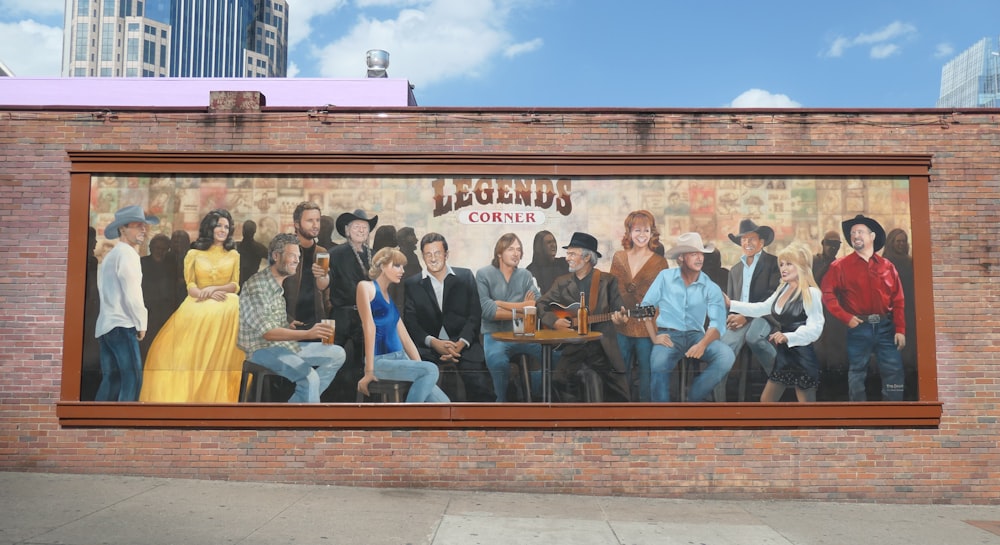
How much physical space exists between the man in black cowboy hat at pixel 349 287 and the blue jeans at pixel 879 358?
601 cm

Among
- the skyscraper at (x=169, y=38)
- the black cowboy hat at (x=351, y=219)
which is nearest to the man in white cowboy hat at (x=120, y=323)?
the black cowboy hat at (x=351, y=219)

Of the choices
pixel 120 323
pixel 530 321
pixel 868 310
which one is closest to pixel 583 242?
pixel 530 321

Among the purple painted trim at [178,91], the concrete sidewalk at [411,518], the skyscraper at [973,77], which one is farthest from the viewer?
the skyscraper at [973,77]

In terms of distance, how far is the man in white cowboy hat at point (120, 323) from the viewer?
9156mm

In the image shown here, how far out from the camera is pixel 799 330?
9234mm

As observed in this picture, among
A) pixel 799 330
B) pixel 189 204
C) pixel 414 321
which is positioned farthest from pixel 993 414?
pixel 189 204

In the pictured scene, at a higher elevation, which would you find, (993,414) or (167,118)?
(167,118)

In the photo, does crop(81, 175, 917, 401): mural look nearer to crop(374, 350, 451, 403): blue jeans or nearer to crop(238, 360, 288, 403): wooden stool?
crop(374, 350, 451, 403): blue jeans

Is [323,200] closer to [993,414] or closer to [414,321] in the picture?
[414,321]

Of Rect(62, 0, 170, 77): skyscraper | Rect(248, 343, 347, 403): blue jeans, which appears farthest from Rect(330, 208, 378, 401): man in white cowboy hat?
Rect(62, 0, 170, 77): skyscraper

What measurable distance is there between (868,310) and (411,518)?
19.8ft

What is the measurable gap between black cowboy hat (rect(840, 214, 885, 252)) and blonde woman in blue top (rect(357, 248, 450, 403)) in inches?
211

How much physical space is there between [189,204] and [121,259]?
1.06m

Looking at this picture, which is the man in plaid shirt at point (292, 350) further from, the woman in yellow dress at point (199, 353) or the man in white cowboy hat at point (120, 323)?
the man in white cowboy hat at point (120, 323)
